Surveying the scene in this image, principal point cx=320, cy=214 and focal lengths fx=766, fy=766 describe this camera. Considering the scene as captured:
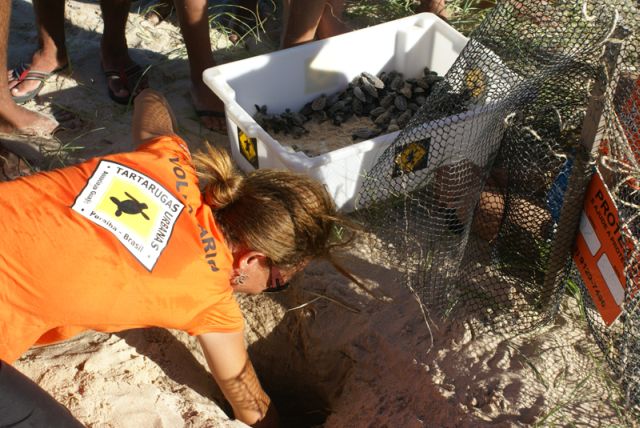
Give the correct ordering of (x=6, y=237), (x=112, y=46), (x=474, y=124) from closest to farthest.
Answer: (x=6, y=237) < (x=474, y=124) < (x=112, y=46)

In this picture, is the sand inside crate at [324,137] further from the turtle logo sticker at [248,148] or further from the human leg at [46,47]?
the human leg at [46,47]

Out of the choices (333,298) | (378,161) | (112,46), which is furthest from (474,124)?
(112,46)

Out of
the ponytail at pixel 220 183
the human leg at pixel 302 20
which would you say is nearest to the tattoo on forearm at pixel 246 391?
the ponytail at pixel 220 183

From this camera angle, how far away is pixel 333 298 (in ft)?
7.86

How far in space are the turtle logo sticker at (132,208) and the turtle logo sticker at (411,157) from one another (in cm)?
82

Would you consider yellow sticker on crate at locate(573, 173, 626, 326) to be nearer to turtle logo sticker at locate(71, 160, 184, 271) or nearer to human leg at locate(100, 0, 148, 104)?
turtle logo sticker at locate(71, 160, 184, 271)

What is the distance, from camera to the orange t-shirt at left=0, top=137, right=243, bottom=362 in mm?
1695

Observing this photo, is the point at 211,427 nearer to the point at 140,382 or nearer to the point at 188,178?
the point at 140,382

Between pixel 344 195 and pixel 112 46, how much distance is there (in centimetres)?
134

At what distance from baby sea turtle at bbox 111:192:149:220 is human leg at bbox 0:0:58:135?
4.56 ft

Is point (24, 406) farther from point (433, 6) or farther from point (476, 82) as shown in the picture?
point (433, 6)

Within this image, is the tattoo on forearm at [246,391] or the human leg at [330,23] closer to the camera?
the tattoo on forearm at [246,391]

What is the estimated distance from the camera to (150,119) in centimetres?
243

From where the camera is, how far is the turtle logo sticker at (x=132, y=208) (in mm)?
1739
